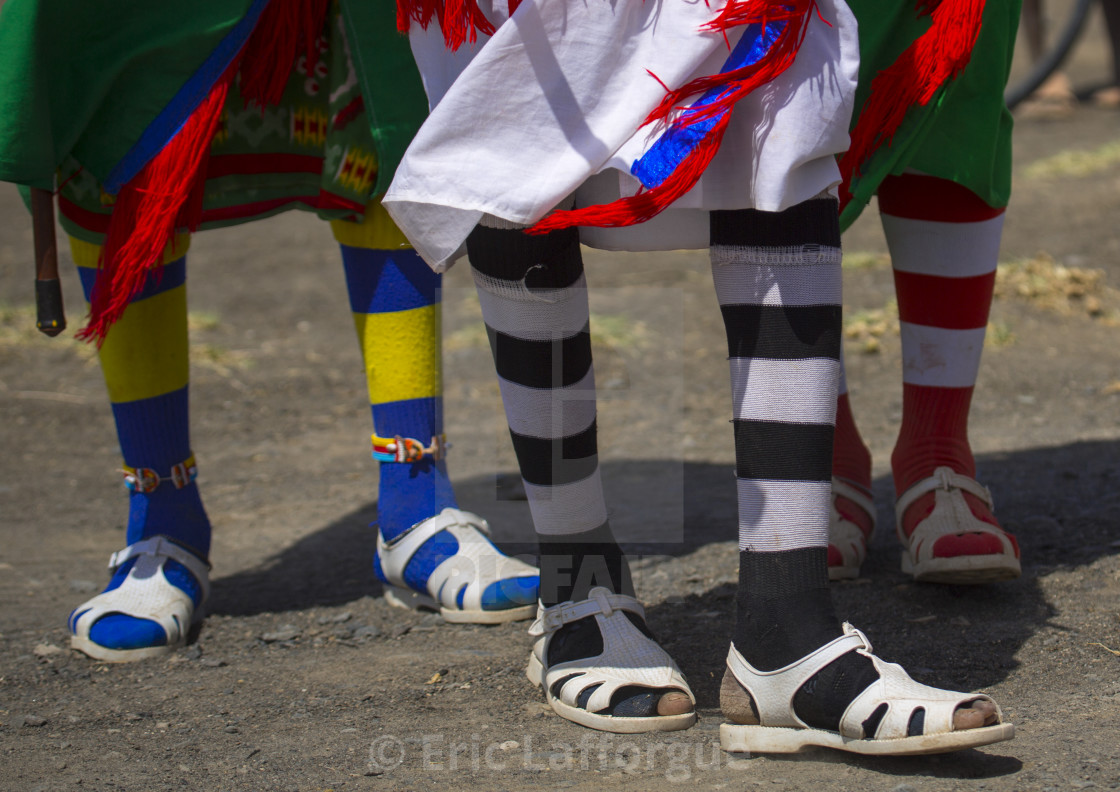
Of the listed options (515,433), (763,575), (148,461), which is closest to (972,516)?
(763,575)

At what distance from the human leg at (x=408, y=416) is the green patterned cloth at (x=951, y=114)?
64 centimetres

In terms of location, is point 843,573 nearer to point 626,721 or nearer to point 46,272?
point 626,721

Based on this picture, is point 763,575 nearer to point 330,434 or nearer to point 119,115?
point 119,115

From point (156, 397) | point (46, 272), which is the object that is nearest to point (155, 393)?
point (156, 397)

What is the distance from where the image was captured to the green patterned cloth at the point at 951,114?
126 cm

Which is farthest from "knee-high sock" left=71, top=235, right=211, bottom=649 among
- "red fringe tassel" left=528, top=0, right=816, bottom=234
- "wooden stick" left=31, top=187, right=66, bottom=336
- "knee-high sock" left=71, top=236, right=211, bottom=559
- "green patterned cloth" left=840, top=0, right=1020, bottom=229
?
"green patterned cloth" left=840, top=0, right=1020, bottom=229

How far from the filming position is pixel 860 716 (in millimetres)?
990

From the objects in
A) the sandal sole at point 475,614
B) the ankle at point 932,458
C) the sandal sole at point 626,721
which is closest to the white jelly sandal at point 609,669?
the sandal sole at point 626,721

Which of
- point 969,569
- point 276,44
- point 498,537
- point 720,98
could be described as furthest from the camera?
point 498,537

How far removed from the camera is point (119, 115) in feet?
4.60

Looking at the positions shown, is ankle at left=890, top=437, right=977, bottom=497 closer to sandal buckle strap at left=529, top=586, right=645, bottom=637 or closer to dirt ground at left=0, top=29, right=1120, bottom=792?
dirt ground at left=0, top=29, right=1120, bottom=792

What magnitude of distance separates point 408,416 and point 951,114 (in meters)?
0.85

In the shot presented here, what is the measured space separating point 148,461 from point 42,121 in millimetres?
498

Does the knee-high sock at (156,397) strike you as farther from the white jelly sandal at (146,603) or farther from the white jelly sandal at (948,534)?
the white jelly sandal at (948,534)
